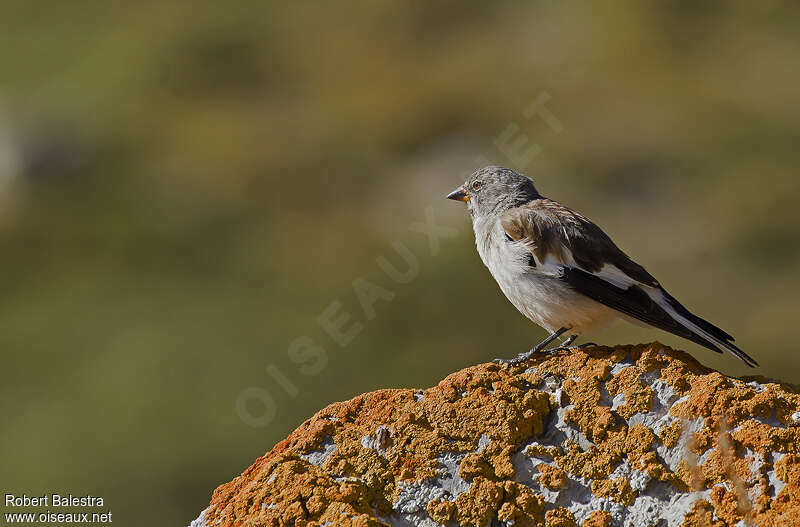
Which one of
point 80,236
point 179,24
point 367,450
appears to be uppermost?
point 179,24

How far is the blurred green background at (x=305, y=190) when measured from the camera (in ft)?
54.0

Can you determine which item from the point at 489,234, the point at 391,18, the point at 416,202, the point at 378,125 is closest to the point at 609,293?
the point at 489,234

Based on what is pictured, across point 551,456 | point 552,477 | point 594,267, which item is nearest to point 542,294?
point 594,267

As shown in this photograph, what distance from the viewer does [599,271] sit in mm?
6477

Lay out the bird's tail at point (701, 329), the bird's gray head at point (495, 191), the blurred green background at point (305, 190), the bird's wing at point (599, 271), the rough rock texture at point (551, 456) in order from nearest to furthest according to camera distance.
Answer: the rough rock texture at point (551, 456) < the bird's tail at point (701, 329) < the bird's wing at point (599, 271) < the bird's gray head at point (495, 191) < the blurred green background at point (305, 190)

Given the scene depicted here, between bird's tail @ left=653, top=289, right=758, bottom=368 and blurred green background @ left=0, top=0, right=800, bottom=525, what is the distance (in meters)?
8.90

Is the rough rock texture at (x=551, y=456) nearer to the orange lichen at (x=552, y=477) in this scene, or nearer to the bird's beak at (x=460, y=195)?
the orange lichen at (x=552, y=477)

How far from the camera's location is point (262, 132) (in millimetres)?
26844

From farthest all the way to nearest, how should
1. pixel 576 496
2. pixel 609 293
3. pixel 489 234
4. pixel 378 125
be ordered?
pixel 378 125, pixel 489 234, pixel 609 293, pixel 576 496

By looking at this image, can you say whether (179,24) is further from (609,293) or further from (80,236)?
(609,293)

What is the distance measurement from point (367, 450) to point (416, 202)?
17.1m

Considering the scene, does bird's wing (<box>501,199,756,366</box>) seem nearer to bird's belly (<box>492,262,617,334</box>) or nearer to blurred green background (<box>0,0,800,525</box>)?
bird's belly (<box>492,262,617,334</box>)

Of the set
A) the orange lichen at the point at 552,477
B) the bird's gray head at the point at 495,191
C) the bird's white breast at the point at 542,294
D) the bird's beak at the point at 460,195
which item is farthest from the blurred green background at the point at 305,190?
the orange lichen at the point at 552,477

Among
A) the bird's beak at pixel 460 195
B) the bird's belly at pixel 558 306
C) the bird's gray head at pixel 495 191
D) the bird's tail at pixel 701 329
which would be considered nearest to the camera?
the bird's tail at pixel 701 329
